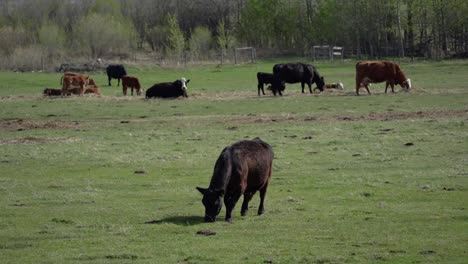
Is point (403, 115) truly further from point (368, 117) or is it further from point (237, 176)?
point (237, 176)

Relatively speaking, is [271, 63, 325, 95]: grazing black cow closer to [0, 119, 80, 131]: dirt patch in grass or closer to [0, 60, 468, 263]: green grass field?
[0, 60, 468, 263]: green grass field

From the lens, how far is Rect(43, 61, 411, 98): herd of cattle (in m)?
43.7

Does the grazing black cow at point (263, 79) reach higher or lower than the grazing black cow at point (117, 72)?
lower

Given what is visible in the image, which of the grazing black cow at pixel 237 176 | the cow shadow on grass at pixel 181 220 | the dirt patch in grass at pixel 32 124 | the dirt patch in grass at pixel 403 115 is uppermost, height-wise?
the grazing black cow at pixel 237 176

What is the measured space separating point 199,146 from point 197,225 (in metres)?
11.3

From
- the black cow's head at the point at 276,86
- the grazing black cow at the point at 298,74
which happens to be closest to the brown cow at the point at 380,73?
the grazing black cow at the point at 298,74

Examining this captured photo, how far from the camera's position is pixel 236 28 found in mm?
109312

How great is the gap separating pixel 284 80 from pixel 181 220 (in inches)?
1261

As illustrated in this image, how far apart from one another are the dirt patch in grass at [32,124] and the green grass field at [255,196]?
0.25 ft

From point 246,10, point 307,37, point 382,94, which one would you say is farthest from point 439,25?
point 382,94

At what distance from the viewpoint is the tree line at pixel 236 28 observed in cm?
8406

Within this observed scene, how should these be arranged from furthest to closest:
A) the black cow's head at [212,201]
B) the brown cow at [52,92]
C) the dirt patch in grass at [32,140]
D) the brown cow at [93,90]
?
the brown cow at [93,90] < the brown cow at [52,92] < the dirt patch in grass at [32,140] < the black cow's head at [212,201]

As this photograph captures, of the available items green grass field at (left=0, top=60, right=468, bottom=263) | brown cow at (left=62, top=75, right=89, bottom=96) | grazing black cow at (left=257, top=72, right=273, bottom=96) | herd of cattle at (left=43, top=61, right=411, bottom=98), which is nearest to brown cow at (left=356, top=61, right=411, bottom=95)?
herd of cattle at (left=43, top=61, right=411, bottom=98)

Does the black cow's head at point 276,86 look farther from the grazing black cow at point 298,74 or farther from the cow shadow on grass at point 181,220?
the cow shadow on grass at point 181,220
